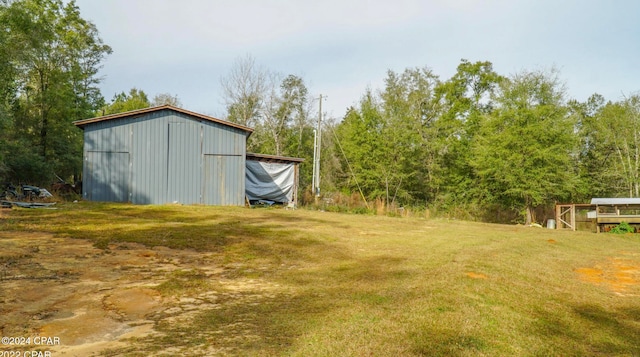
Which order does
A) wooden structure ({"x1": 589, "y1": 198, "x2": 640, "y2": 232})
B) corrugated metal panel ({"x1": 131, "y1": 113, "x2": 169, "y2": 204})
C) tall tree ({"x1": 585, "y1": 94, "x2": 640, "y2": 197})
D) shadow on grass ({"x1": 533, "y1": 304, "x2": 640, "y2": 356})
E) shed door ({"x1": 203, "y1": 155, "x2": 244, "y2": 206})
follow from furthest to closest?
tall tree ({"x1": 585, "y1": 94, "x2": 640, "y2": 197}), shed door ({"x1": 203, "y1": 155, "x2": 244, "y2": 206}), corrugated metal panel ({"x1": 131, "y1": 113, "x2": 169, "y2": 204}), wooden structure ({"x1": 589, "y1": 198, "x2": 640, "y2": 232}), shadow on grass ({"x1": 533, "y1": 304, "x2": 640, "y2": 356})

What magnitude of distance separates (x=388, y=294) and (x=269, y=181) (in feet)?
48.1

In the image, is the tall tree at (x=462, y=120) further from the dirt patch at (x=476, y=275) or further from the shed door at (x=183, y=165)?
the dirt patch at (x=476, y=275)

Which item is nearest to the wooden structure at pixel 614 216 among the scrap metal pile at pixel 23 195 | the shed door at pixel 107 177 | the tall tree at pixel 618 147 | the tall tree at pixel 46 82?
the tall tree at pixel 618 147

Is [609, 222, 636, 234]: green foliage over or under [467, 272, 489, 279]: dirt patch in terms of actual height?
under

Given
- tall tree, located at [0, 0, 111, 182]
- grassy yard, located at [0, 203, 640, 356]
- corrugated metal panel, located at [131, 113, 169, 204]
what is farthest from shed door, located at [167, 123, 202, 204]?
tall tree, located at [0, 0, 111, 182]

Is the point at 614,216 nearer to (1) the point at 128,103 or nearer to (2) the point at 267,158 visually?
(2) the point at 267,158

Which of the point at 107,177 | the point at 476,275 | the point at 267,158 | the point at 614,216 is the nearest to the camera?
the point at 476,275

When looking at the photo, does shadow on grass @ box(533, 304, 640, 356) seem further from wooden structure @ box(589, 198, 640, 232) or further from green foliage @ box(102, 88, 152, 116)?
green foliage @ box(102, 88, 152, 116)

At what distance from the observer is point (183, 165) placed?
1567 cm

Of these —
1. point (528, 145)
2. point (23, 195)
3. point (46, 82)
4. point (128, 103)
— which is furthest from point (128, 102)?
point (528, 145)

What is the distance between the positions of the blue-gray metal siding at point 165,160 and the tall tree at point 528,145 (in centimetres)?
1427

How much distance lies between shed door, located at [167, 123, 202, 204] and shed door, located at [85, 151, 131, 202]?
1674 millimetres

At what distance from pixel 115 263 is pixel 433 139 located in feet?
79.5

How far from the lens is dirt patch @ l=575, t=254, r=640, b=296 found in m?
5.43
